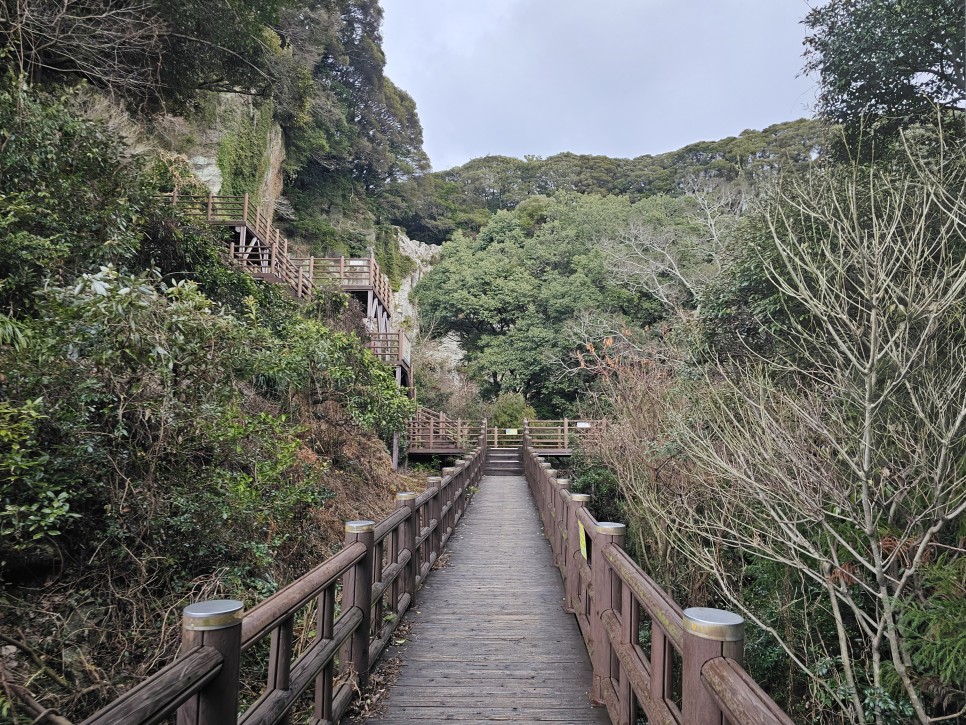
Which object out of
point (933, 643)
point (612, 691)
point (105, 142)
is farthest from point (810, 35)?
point (105, 142)

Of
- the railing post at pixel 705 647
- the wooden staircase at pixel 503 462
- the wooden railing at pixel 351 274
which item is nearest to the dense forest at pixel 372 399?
the railing post at pixel 705 647

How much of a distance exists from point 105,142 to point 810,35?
864 cm

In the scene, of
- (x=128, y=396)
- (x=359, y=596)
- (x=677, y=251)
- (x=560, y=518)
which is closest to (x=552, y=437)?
(x=677, y=251)

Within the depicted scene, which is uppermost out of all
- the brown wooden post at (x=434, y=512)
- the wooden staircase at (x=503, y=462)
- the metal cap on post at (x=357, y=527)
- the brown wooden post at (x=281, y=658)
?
the metal cap on post at (x=357, y=527)

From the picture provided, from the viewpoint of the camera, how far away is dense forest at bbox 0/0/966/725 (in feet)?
10.6

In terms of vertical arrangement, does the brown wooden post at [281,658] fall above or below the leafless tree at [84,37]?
below

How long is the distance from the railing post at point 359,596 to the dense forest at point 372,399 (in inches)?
53.8

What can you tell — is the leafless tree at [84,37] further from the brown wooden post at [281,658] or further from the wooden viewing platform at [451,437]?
the wooden viewing platform at [451,437]

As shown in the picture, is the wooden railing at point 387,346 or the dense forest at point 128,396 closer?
the dense forest at point 128,396

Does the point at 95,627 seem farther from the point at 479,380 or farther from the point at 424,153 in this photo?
the point at 424,153

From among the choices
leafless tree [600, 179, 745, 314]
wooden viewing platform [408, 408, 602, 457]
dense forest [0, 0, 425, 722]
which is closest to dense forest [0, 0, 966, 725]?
dense forest [0, 0, 425, 722]

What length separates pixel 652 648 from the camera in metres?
1.93

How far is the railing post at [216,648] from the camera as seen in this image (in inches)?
54.9

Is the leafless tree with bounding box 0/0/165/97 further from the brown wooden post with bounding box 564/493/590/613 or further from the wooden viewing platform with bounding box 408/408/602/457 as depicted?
the wooden viewing platform with bounding box 408/408/602/457
